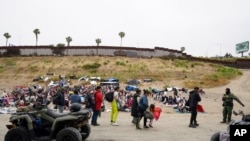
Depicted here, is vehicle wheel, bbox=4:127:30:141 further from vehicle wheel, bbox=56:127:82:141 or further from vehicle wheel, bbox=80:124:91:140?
vehicle wheel, bbox=80:124:91:140

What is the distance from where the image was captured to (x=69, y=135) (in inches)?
435

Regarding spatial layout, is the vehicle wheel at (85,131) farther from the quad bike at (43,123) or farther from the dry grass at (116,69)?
the dry grass at (116,69)

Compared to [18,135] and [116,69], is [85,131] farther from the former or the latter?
[116,69]

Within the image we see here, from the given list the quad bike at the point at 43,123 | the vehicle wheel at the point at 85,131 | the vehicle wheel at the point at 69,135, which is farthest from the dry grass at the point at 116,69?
the vehicle wheel at the point at 69,135

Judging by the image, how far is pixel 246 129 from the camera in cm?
777

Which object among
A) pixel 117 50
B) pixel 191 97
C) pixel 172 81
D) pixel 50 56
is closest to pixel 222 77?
pixel 172 81

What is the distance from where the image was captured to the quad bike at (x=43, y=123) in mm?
11438

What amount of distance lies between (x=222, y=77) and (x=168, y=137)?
49.1 meters

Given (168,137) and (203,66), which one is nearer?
(168,137)

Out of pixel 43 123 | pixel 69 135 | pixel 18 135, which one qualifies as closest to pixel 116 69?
pixel 43 123

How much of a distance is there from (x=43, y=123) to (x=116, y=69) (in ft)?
169

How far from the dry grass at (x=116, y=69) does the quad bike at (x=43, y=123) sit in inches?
1645

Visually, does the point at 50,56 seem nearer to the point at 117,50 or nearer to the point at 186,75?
the point at 117,50

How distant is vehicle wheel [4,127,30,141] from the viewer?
1135 centimetres
